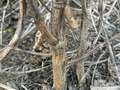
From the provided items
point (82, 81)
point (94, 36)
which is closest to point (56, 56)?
point (82, 81)

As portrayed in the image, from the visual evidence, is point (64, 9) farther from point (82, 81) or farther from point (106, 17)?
point (106, 17)

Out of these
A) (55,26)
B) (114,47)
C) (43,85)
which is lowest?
(43,85)

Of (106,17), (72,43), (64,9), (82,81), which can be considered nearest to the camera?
(64,9)

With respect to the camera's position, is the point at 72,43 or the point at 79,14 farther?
the point at 72,43

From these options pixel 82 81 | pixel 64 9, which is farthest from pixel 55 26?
pixel 82 81

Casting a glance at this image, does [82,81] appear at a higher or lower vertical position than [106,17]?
lower

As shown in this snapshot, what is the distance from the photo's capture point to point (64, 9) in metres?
1.01

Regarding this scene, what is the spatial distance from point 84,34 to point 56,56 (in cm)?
16

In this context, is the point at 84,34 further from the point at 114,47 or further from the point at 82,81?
the point at 114,47

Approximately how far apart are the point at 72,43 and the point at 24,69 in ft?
0.80

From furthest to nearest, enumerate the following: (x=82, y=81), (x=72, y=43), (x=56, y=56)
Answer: (x=72, y=43) → (x=82, y=81) → (x=56, y=56)

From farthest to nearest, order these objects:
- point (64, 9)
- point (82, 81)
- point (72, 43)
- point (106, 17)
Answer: point (106, 17) < point (72, 43) < point (82, 81) < point (64, 9)

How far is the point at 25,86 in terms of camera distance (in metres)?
1.42

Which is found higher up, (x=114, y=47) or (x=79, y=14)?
(x=79, y=14)
